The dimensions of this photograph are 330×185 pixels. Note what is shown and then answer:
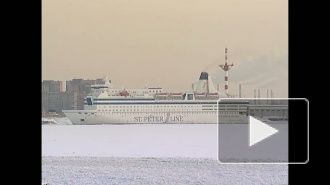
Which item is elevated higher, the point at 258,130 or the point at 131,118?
the point at 258,130

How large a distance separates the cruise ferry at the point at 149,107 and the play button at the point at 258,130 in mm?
Answer: 33848

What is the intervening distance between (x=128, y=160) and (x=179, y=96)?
3026cm

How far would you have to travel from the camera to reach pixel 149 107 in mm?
36312

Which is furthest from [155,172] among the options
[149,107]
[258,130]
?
[149,107]

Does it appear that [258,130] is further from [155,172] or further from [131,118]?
[131,118]

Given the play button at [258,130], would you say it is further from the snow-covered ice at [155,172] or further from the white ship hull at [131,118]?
the white ship hull at [131,118]

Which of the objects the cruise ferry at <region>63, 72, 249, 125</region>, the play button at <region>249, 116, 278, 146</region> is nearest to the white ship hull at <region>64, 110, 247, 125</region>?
the cruise ferry at <region>63, 72, 249, 125</region>

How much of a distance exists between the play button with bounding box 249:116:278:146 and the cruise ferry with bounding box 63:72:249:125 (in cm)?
3385

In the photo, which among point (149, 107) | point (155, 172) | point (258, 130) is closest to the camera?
point (258, 130)

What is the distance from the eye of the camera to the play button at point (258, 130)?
2.24 metres

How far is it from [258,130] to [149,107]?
112 feet

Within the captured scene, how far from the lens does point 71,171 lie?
6.14 m
